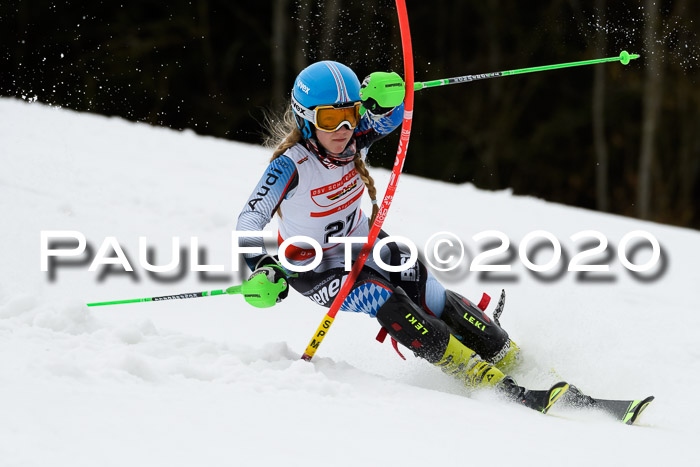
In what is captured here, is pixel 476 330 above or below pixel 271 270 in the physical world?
below

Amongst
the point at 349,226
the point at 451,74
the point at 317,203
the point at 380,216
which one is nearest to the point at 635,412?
the point at 380,216

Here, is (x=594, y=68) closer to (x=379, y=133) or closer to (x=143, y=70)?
(x=143, y=70)

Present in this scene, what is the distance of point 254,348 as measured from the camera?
339 cm

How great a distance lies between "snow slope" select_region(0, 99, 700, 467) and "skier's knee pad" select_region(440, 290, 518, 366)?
193 millimetres

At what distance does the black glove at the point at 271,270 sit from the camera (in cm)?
312

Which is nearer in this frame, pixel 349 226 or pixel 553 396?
pixel 553 396

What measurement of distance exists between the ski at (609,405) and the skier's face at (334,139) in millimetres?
1355

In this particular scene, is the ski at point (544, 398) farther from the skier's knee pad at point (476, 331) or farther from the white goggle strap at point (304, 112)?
the white goggle strap at point (304, 112)

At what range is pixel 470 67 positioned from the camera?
16547 millimetres

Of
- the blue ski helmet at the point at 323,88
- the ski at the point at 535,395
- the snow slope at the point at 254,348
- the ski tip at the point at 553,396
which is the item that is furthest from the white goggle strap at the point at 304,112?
the ski tip at the point at 553,396

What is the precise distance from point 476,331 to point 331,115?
1114 millimetres

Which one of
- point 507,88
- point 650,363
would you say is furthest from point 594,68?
point 650,363
